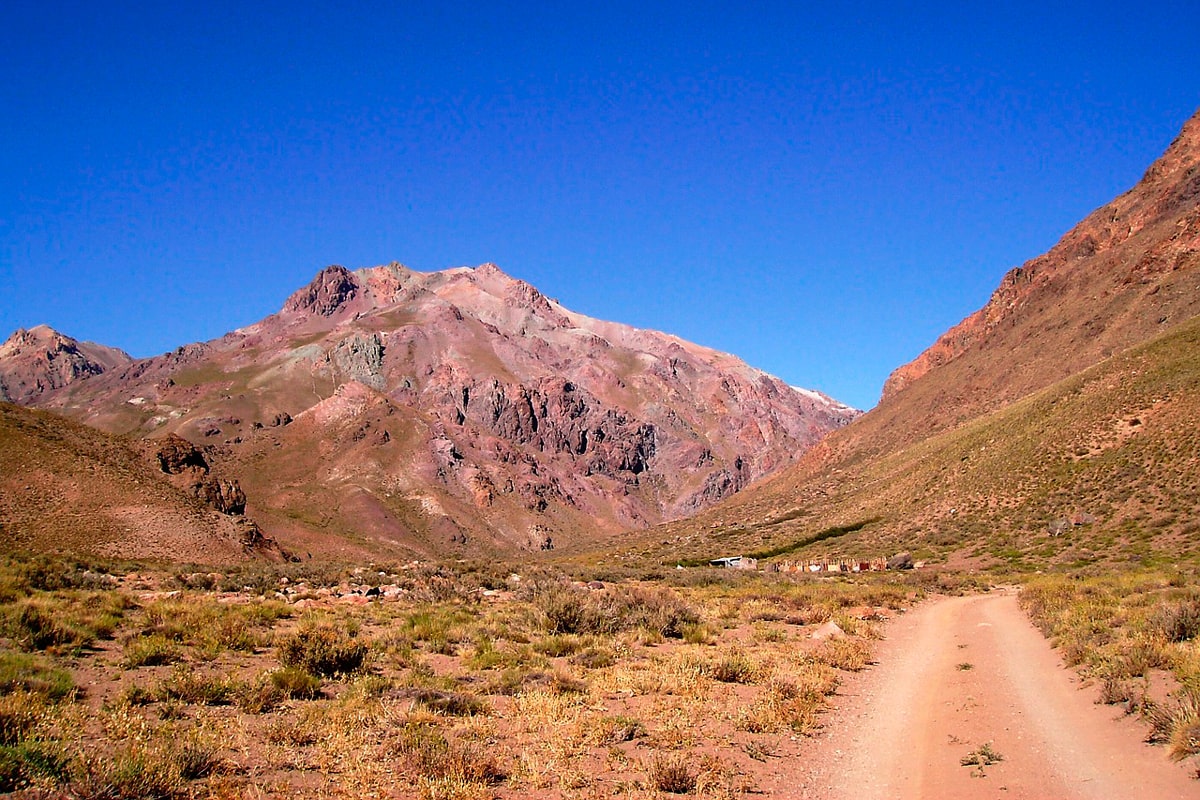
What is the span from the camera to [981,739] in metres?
9.69

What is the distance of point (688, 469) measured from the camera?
195 meters

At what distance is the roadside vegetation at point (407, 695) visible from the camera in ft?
25.1

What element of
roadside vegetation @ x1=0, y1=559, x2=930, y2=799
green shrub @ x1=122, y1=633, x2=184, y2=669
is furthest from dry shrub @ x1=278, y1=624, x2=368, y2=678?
green shrub @ x1=122, y1=633, x2=184, y2=669

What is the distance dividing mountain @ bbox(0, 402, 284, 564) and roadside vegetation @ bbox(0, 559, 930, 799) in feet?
107

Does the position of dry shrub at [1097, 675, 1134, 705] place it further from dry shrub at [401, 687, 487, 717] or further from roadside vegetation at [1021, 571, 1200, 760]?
dry shrub at [401, 687, 487, 717]

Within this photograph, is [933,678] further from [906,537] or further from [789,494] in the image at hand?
[789,494]

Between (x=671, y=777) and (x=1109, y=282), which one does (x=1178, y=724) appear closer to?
(x=671, y=777)

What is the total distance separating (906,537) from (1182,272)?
145 ft

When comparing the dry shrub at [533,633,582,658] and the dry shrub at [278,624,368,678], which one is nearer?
the dry shrub at [278,624,368,678]

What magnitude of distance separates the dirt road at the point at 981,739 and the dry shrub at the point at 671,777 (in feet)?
3.95

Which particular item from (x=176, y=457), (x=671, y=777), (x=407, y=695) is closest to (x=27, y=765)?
(x=407, y=695)

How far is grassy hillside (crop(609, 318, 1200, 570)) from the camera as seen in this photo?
1622 inches

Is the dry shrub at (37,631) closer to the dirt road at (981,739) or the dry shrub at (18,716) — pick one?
the dry shrub at (18,716)

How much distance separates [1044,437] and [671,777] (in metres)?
58.4
